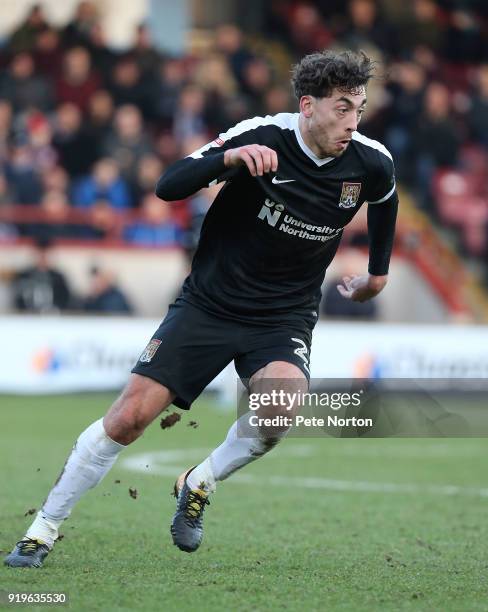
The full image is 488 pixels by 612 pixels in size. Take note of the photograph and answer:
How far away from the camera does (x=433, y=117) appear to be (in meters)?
19.4

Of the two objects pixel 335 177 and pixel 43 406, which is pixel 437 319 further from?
pixel 335 177

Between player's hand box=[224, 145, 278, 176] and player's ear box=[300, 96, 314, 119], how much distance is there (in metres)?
0.51

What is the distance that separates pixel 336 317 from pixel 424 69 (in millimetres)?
6739

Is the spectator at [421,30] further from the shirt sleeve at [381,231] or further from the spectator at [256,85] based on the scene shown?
the shirt sleeve at [381,231]

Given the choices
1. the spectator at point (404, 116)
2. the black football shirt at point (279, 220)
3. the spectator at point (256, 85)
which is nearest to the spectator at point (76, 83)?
the spectator at point (256, 85)

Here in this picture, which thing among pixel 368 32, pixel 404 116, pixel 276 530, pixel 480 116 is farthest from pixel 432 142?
pixel 276 530

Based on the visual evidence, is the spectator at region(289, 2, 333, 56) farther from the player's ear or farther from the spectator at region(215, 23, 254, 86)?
the player's ear

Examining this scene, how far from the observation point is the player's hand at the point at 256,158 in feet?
17.8

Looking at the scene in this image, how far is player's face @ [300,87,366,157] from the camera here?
583cm

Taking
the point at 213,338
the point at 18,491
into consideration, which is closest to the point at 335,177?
the point at 213,338

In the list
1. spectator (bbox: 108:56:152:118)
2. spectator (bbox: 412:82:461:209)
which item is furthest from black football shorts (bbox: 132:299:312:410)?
spectator (bbox: 412:82:461:209)

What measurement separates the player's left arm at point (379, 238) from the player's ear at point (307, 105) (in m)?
0.46

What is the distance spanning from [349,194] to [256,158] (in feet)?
2.60

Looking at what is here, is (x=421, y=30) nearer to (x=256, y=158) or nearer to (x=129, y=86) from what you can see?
(x=129, y=86)
